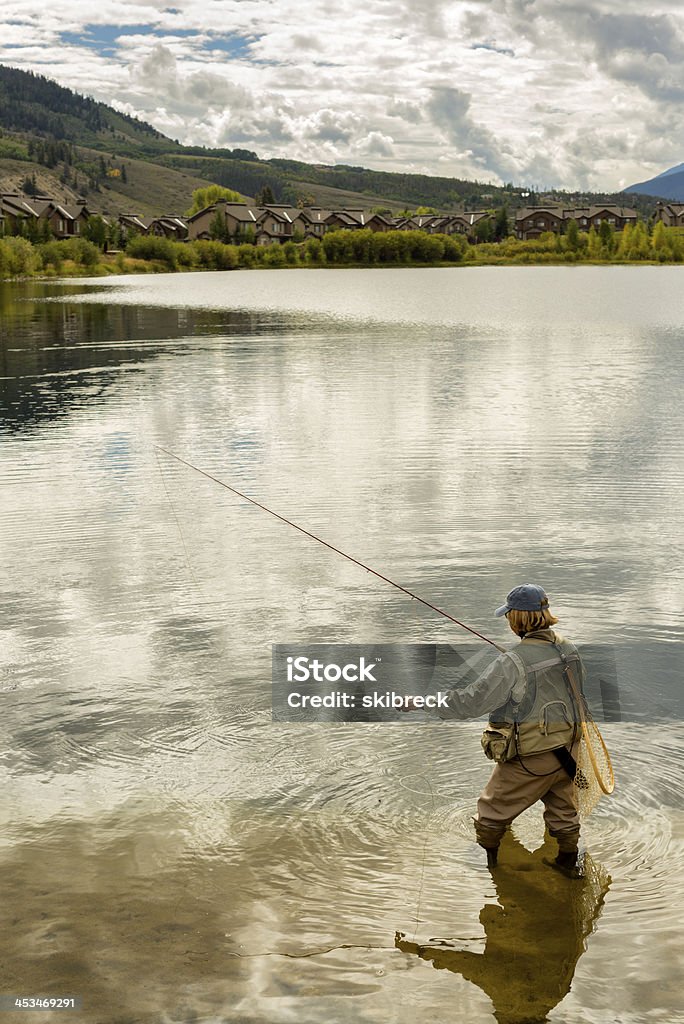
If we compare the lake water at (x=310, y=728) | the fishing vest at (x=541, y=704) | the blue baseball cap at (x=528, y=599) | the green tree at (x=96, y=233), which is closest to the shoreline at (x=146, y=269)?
the green tree at (x=96, y=233)

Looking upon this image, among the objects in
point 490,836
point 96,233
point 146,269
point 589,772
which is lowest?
point 490,836

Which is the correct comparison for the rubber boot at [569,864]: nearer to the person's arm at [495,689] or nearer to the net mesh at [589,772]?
the net mesh at [589,772]

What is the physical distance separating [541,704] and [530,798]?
0.68 m

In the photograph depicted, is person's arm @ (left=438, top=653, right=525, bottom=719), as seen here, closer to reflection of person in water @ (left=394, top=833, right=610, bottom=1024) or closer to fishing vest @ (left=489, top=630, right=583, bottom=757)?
fishing vest @ (left=489, top=630, right=583, bottom=757)

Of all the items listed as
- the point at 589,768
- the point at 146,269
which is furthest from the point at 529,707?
the point at 146,269

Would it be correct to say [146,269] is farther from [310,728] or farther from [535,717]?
[535,717]

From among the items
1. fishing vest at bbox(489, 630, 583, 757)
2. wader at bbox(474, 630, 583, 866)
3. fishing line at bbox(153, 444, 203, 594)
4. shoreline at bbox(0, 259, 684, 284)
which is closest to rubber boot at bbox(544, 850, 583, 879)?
wader at bbox(474, 630, 583, 866)

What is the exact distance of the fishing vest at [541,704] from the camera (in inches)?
264

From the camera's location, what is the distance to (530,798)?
6.91m

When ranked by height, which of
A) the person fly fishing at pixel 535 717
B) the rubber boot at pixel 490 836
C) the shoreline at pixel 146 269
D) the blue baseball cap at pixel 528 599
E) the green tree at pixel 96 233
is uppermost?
the green tree at pixel 96 233

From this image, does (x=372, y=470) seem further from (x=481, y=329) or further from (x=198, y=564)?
(x=481, y=329)

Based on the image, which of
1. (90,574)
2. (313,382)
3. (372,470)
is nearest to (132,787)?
(90,574)
